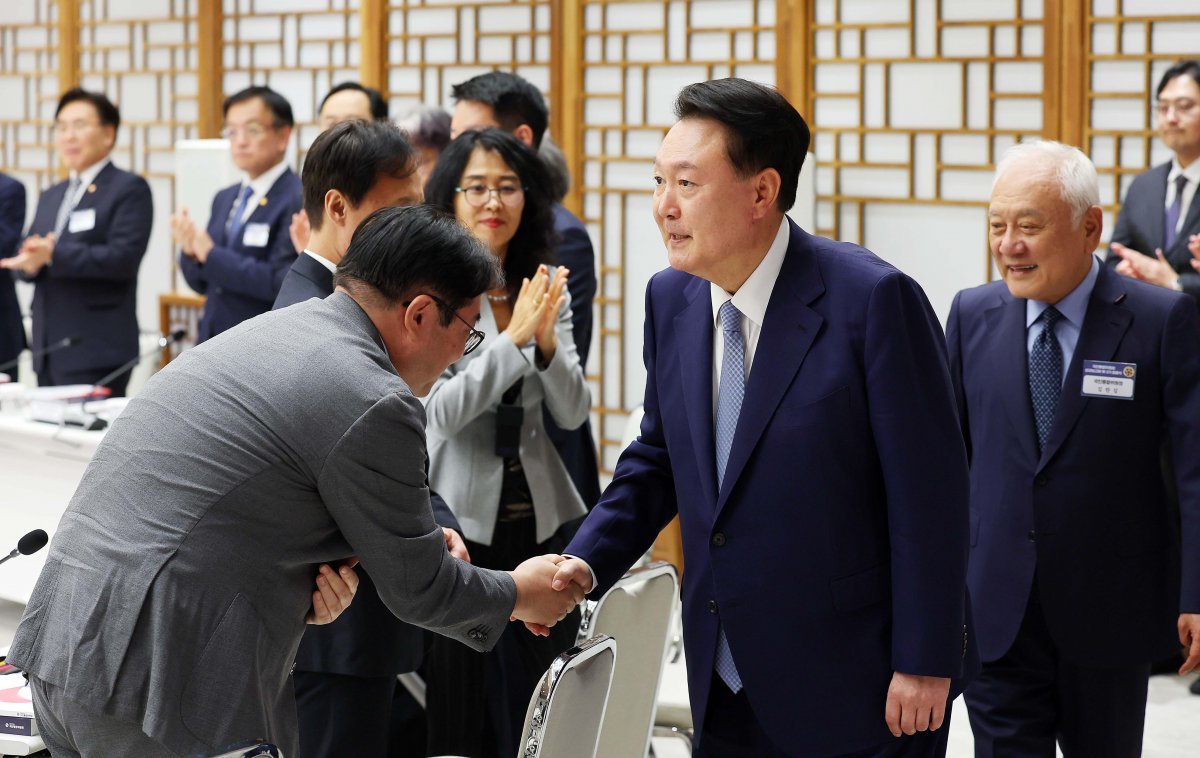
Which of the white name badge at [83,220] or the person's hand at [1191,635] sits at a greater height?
the white name badge at [83,220]

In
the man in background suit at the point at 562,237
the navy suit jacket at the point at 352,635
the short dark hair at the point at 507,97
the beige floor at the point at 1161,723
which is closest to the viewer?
the navy suit jacket at the point at 352,635

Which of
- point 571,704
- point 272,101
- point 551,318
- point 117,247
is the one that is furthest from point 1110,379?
point 117,247

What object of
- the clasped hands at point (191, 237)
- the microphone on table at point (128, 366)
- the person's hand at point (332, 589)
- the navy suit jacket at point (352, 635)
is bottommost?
the navy suit jacket at point (352, 635)

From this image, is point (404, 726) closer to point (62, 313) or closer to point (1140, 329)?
point (1140, 329)

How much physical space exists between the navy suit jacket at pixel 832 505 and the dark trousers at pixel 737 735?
0.12 feet

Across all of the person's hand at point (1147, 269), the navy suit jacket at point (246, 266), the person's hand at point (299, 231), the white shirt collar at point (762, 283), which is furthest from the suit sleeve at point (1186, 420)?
the navy suit jacket at point (246, 266)

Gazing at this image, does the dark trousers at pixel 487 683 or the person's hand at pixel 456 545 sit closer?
the person's hand at pixel 456 545

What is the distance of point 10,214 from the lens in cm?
648

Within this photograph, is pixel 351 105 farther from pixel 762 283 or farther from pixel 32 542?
pixel 762 283

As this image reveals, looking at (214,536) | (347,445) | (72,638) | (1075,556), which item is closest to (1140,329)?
(1075,556)

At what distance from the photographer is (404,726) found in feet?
11.6

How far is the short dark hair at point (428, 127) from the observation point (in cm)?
478

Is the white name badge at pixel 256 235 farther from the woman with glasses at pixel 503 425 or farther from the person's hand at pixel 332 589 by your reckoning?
the person's hand at pixel 332 589

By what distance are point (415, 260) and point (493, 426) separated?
1252mm
